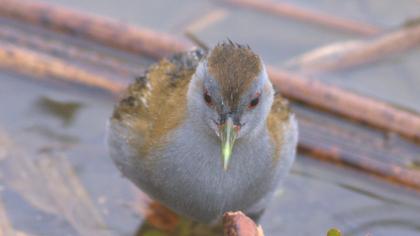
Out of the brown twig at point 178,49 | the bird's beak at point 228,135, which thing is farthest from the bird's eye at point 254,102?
the brown twig at point 178,49

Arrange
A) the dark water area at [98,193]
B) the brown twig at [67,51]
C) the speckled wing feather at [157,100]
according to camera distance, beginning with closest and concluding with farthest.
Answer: the speckled wing feather at [157,100], the dark water area at [98,193], the brown twig at [67,51]

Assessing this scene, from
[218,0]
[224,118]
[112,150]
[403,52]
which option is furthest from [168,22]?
[224,118]

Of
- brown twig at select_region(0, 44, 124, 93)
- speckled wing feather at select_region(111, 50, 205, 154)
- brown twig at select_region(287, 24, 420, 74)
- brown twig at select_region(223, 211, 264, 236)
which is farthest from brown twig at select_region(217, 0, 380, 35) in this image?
brown twig at select_region(223, 211, 264, 236)

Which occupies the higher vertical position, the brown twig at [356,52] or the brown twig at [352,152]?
the brown twig at [356,52]

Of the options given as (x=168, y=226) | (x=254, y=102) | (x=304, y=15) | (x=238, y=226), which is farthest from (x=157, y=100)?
(x=304, y=15)

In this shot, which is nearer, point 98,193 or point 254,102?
point 254,102

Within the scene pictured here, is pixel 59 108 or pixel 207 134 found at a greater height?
pixel 59 108

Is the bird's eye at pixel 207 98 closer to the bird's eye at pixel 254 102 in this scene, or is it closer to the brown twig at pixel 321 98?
the bird's eye at pixel 254 102

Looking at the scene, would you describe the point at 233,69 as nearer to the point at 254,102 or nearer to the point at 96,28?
the point at 254,102
